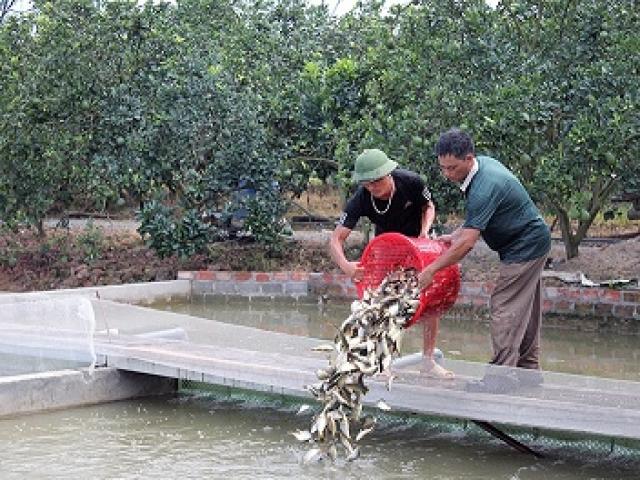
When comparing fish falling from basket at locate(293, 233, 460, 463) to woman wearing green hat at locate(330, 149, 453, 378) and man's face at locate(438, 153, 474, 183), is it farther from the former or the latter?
man's face at locate(438, 153, 474, 183)

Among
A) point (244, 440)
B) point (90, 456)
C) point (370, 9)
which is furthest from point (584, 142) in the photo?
point (370, 9)

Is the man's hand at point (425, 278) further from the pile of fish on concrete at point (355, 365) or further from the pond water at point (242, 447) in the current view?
the pond water at point (242, 447)

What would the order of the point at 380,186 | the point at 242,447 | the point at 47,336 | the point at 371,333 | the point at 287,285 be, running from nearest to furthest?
the point at 371,333
the point at 380,186
the point at 242,447
the point at 47,336
the point at 287,285

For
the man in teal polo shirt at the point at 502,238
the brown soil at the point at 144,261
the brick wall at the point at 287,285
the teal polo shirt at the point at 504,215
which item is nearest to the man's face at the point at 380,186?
the man in teal polo shirt at the point at 502,238

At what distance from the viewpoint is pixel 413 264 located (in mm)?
6902

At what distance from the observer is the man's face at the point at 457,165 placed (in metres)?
6.41

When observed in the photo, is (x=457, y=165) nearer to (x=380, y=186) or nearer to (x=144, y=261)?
(x=380, y=186)

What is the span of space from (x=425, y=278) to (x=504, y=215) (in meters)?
0.57

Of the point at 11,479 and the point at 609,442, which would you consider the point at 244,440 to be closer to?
the point at 11,479

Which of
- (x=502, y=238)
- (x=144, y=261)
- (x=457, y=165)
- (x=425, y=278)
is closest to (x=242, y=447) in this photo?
(x=425, y=278)

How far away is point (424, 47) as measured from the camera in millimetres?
12578

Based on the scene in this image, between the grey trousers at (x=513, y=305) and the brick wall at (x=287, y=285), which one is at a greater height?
the grey trousers at (x=513, y=305)

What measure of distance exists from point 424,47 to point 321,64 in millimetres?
2499

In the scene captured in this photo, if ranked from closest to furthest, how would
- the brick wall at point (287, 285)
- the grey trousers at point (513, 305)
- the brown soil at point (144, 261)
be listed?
the grey trousers at point (513, 305) → the brick wall at point (287, 285) → the brown soil at point (144, 261)
